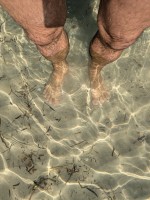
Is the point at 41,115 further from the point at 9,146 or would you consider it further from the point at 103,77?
the point at 103,77

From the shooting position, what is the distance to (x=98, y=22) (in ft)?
8.79

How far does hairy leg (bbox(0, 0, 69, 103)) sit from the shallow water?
80cm

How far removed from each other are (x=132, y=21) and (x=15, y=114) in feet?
7.52

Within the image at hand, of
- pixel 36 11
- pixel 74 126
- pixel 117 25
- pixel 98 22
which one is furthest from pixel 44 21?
pixel 74 126

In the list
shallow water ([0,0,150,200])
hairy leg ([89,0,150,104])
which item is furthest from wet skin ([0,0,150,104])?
shallow water ([0,0,150,200])

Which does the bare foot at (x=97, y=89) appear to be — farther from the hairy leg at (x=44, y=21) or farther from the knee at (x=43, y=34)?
the knee at (x=43, y=34)

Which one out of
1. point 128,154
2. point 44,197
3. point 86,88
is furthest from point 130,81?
point 44,197

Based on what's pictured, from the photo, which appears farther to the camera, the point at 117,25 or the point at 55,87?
the point at 55,87

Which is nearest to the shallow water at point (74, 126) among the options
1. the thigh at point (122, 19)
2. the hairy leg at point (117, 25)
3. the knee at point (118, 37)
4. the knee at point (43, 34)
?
the hairy leg at point (117, 25)

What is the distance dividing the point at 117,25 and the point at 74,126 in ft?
6.25

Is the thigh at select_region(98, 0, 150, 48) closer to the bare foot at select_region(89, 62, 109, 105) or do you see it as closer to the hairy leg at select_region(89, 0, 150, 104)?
the hairy leg at select_region(89, 0, 150, 104)

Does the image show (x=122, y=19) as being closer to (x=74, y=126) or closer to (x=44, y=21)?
(x=44, y=21)

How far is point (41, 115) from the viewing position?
4.03 meters

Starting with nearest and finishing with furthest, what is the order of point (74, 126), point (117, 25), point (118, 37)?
point (117, 25) → point (118, 37) → point (74, 126)
